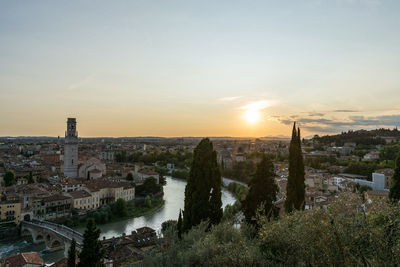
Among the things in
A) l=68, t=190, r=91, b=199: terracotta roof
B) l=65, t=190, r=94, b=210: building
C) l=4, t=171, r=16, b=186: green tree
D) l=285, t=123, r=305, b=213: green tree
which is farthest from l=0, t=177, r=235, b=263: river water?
l=4, t=171, r=16, b=186: green tree

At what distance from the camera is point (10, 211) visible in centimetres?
1597

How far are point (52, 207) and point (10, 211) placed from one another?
2283mm

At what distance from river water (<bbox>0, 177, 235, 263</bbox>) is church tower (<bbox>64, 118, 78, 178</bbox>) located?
9244 mm

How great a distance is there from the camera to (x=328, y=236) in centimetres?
300

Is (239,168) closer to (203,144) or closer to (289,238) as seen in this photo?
(203,144)

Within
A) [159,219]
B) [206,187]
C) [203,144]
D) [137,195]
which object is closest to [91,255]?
[206,187]

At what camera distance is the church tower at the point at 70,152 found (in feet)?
91.3

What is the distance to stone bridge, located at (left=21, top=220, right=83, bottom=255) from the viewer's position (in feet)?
43.2

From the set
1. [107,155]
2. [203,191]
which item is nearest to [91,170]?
[203,191]

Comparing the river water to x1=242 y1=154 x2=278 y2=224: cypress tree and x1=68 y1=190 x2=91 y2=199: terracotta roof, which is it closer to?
x1=68 y1=190 x2=91 y2=199: terracotta roof

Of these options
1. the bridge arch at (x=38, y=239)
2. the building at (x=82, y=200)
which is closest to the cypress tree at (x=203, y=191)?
the bridge arch at (x=38, y=239)

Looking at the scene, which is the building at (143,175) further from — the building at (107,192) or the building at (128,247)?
the building at (128,247)

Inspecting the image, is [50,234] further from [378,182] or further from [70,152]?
[378,182]

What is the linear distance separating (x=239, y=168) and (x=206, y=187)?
26136 millimetres
